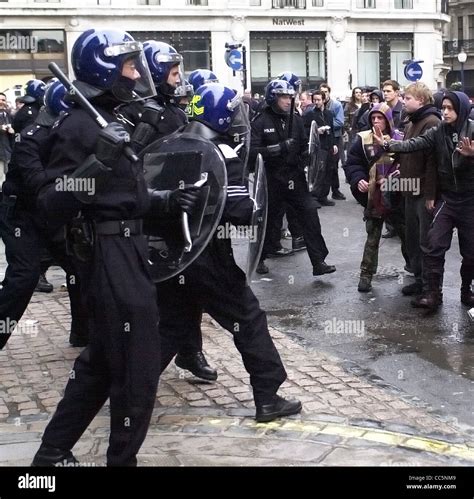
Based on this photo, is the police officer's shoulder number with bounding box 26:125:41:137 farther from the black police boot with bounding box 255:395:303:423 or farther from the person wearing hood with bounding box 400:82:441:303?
the person wearing hood with bounding box 400:82:441:303

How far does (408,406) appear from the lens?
560 cm

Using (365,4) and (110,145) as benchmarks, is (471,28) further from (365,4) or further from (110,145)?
(110,145)

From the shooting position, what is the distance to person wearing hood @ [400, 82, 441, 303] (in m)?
8.13

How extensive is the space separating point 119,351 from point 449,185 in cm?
444

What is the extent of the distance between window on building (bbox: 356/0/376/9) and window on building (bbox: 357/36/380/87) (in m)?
1.44

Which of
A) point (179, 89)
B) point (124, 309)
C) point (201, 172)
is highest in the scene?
point (179, 89)

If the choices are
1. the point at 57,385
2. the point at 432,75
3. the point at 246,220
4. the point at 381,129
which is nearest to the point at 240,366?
the point at 57,385

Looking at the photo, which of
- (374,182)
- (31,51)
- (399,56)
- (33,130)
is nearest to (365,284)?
(374,182)

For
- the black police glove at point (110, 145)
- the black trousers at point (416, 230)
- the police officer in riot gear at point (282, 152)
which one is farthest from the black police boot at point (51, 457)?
the police officer in riot gear at point (282, 152)

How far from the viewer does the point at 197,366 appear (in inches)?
247

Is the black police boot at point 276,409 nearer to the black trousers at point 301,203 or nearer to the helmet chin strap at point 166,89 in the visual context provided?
the helmet chin strap at point 166,89

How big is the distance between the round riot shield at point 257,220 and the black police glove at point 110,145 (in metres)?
1.44

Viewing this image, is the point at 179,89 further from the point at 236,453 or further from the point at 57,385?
the point at 236,453
